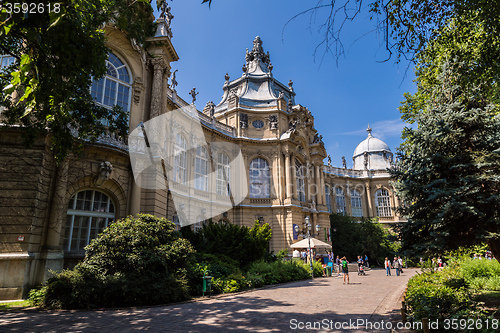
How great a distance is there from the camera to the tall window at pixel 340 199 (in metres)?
48.5

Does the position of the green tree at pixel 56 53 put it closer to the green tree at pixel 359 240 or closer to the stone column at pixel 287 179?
the stone column at pixel 287 179

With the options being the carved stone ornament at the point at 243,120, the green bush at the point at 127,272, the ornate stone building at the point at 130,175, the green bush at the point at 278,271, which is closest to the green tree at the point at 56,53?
the ornate stone building at the point at 130,175

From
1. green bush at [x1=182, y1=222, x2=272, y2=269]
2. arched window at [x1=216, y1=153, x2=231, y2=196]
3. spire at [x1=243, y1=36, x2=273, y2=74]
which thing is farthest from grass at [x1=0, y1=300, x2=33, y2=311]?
spire at [x1=243, y1=36, x2=273, y2=74]

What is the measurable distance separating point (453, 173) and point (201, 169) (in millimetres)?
19890

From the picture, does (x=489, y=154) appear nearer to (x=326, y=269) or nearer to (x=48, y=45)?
(x=48, y=45)

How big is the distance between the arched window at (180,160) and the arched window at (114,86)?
25.1ft

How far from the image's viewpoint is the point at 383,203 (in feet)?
163

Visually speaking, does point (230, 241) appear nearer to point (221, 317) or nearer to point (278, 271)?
point (278, 271)

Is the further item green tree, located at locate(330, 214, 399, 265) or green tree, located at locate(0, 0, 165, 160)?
green tree, located at locate(330, 214, 399, 265)

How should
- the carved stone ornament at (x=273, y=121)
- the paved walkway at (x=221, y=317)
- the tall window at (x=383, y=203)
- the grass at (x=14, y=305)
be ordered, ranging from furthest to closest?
the tall window at (x=383, y=203) → the carved stone ornament at (x=273, y=121) → the grass at (x=14, y=305) → the paved walkway at (x=221, y=317)

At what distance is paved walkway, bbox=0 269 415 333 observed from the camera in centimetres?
703

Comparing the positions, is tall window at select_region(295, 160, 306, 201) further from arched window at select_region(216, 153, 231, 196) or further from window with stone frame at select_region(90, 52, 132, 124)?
window with stone frame at select_region(90, 52, 132, 124)

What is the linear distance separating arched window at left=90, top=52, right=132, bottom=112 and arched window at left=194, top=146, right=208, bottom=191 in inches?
425

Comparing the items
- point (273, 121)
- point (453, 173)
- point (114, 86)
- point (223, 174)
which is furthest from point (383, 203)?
point (114, 86)
